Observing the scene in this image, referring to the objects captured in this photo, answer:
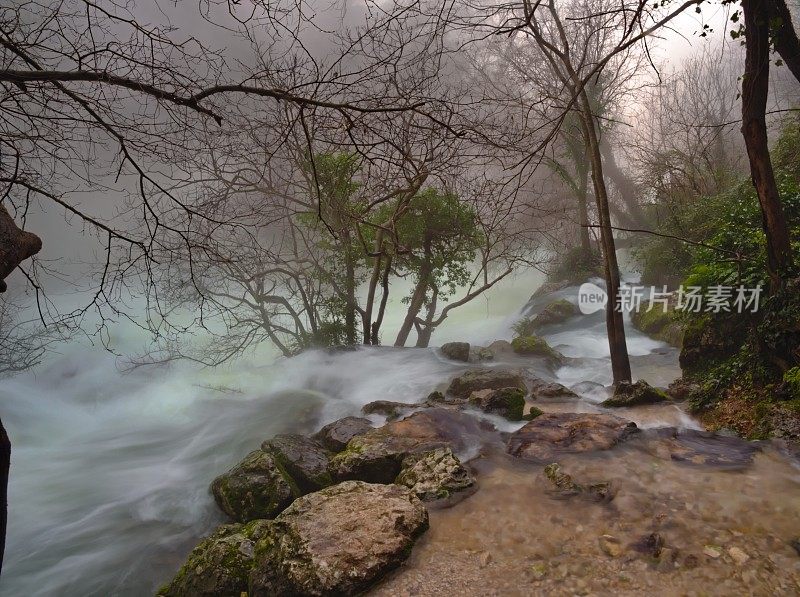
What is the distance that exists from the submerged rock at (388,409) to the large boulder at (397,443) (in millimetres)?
1340

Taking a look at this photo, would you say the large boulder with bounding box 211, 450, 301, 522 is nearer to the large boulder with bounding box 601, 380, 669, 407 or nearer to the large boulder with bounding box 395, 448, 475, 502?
the large boulder with bounding box 395, 448, 475, 502

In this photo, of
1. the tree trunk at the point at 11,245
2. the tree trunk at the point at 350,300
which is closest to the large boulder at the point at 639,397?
the tree trunk at the point at 11,245

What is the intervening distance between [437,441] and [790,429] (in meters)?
3.26

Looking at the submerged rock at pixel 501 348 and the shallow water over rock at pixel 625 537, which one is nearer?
the shallow water over rock at pixel 625 537

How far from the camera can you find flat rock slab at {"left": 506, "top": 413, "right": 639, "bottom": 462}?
4.54m

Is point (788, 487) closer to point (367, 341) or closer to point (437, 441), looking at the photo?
point (437, 441)

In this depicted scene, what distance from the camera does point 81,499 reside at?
6.00 m

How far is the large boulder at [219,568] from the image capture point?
132 inches

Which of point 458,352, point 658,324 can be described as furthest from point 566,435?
point 658,324

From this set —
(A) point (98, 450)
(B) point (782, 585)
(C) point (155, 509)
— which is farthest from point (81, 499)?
(B) point (782, 585)

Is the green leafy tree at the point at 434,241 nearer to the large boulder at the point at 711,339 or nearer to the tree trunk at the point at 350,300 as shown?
the tree trunk at the point at 350,300

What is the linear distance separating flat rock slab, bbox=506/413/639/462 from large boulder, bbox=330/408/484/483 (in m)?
0.63

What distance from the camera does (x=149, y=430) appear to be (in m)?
8.48

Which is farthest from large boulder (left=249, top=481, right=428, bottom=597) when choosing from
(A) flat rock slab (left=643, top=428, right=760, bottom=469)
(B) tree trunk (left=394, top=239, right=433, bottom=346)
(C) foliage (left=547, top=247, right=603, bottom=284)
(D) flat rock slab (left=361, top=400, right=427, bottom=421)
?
(C) foliage (left=547, top=247, right=603, bottom=284)
